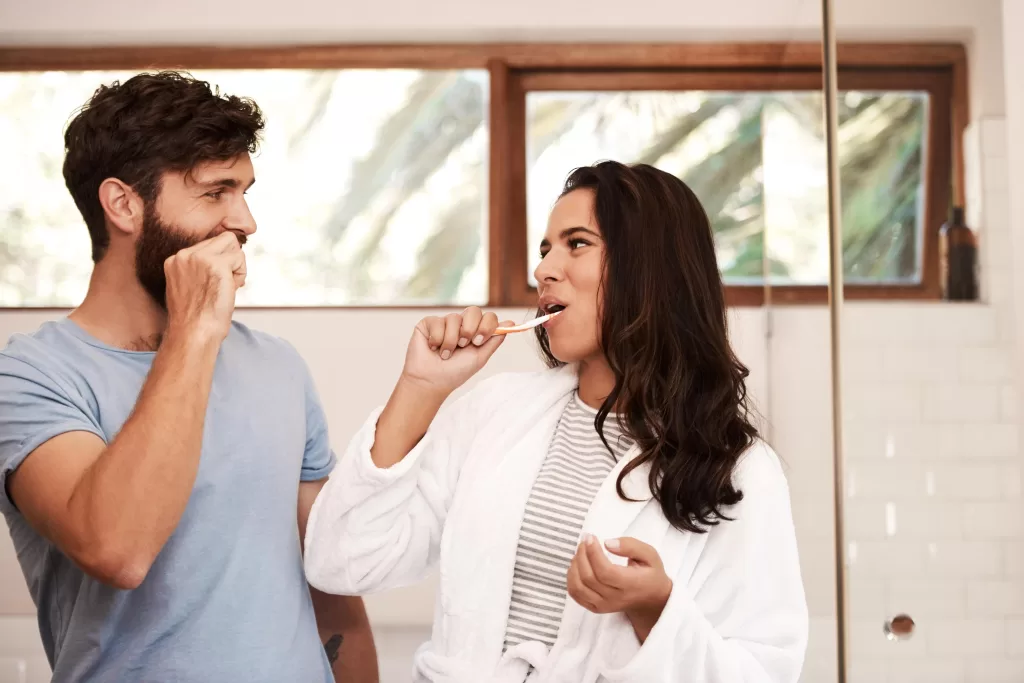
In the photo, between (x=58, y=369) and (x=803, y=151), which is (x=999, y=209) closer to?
(x=803, y=151)

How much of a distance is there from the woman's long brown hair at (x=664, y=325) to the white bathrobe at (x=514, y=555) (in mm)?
51

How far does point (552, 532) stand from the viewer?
1.14 meters

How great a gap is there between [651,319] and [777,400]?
807 millimetres

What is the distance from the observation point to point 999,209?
1.39 m

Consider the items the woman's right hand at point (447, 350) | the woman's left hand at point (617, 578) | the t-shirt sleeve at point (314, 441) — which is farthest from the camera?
the t-shirt sleeve at point (314, 441)

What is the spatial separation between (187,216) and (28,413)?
33 cm

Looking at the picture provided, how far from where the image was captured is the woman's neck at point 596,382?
4.07ft

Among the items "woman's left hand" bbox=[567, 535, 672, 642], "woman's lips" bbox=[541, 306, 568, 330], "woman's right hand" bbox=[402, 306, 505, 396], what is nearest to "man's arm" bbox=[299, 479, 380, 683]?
"woman's right hand" bbox=[402, 306, 505, 396]

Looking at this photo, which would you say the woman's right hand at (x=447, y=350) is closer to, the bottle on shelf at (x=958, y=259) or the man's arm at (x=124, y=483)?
the man's arm at (x=124, y=483)

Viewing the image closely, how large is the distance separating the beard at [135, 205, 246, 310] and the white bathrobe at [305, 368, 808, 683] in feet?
1.13

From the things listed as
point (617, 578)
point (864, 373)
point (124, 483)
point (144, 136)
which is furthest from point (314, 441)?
point (864, 373)

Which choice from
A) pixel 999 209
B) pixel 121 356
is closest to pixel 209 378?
pixel 121 356

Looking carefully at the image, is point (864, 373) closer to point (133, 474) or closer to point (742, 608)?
point (742, 608)

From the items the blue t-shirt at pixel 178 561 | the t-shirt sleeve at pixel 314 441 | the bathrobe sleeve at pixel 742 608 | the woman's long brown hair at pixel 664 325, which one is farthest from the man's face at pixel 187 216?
the bathrobe sleeve at pixel 742 608
